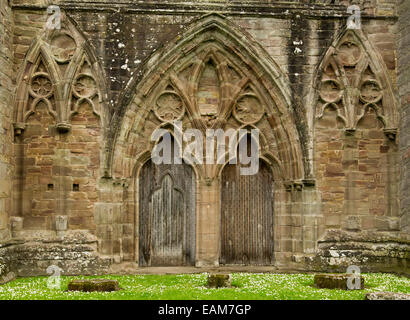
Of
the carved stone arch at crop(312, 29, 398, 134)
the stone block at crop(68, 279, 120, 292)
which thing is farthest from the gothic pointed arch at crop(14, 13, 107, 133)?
the carved stone arch at crop(312, 29, 398, 134)

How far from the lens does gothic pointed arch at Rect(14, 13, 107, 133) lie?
33.2 feet

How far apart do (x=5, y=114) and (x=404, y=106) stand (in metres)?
7.79

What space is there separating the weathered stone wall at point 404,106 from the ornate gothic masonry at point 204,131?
0.05m

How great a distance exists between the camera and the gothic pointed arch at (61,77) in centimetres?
1012

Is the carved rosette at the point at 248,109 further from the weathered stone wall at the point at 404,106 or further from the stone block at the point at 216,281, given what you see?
the stone block at the point at 216,281

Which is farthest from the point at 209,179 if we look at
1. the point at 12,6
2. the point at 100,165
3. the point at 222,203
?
the point at 12,6

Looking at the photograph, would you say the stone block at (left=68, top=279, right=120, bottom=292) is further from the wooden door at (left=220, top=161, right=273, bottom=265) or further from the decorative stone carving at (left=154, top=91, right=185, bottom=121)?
the decorative stone carving at (left=154, top=91, right=185, bottom=121)

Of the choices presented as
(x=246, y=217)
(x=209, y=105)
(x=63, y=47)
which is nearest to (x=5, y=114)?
(x=63, y=47)

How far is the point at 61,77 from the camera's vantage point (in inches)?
402

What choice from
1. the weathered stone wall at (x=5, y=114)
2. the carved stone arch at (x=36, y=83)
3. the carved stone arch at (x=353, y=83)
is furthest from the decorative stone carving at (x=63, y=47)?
the carved stone arch at (x=353, y=83)

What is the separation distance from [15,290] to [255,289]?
3804 mm

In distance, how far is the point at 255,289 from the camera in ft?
27.1

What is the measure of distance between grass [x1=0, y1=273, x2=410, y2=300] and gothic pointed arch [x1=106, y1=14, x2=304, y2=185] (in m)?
2.27

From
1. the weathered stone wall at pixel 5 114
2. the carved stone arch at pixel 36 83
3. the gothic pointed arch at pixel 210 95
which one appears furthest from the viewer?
the gothic pointed arch at pixel 210 95
